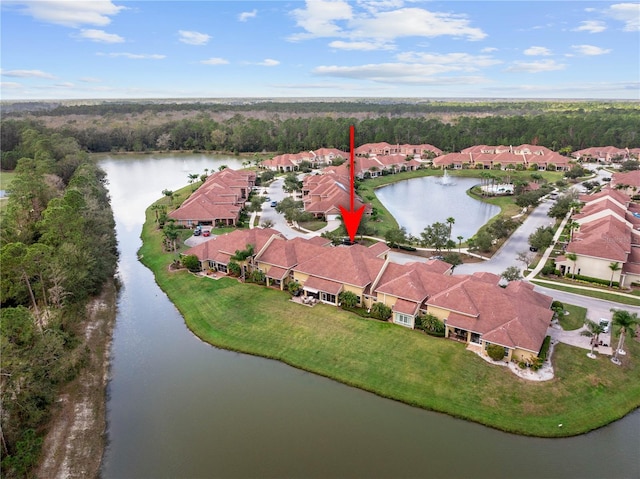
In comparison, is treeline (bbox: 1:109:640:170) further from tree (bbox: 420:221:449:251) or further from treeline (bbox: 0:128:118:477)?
treeline (bbox: 0:128:118:477)

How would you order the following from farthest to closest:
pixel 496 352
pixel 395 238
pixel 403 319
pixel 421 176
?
pixel 421 176
pixel 395 238
pixel 403 319
pixel 496 352

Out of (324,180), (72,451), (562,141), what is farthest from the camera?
(562,141)

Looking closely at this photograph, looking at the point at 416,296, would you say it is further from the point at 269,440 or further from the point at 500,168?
the point at 500,168

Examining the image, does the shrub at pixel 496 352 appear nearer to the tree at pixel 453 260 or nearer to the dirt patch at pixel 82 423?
the tree at pixel 453 260

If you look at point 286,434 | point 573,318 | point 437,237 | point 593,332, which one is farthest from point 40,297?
point 573,318

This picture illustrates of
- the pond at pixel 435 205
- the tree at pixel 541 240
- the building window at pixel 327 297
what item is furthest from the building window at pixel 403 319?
the tree at pixel 541 240

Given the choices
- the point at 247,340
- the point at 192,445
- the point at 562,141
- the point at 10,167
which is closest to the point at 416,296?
the point at 247,340

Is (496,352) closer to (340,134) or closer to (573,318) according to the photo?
(573,318)
